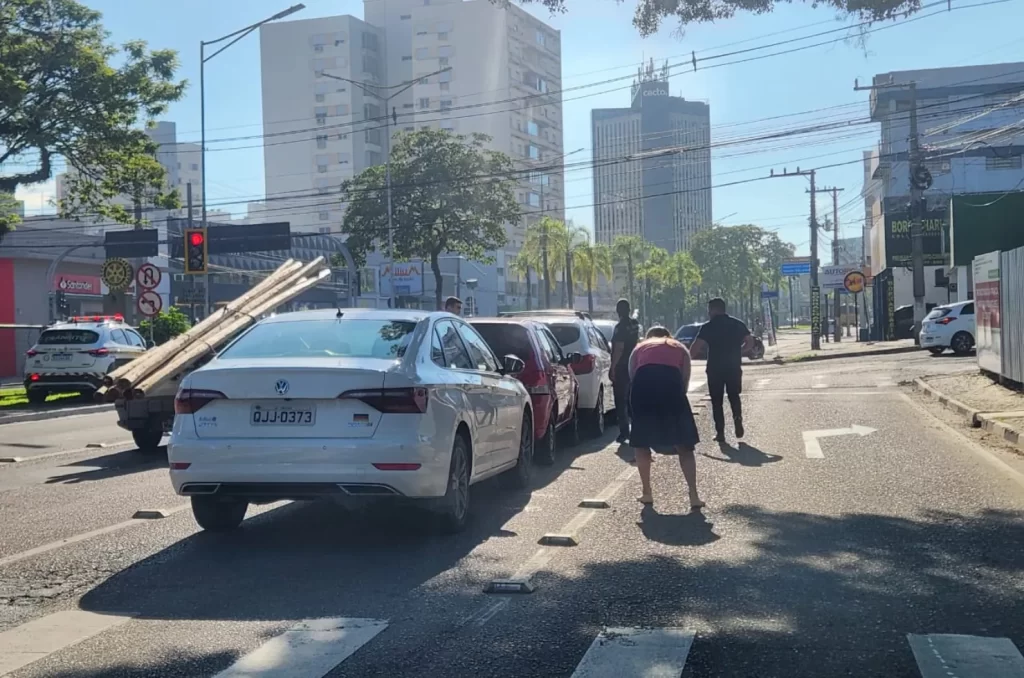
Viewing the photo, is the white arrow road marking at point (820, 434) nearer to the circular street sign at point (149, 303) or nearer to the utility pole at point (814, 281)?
the circular street sign at point (149, 303)

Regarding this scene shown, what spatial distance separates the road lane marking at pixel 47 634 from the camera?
5219mm

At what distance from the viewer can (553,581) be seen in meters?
6.68

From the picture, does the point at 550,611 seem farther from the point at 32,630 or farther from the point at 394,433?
the point at 32,630

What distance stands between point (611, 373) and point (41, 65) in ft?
55.5

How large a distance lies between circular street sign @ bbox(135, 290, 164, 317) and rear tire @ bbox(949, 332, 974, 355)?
73.3 feet

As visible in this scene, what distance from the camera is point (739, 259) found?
132750 mm

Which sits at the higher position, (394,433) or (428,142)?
(428,142)

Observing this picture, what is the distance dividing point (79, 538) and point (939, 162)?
62.8 meters

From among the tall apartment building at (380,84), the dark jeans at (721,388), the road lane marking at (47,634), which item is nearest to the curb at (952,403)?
Result: the dark jeans at (721,388)

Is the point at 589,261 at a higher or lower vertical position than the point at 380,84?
lower

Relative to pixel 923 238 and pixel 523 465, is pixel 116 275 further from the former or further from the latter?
pixel 923 238

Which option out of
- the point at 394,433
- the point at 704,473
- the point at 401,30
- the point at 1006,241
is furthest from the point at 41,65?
the point at 401,30

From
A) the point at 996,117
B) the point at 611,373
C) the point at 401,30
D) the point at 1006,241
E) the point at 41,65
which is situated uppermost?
the point at 401,30

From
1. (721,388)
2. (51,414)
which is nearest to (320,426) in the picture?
(721,388)
